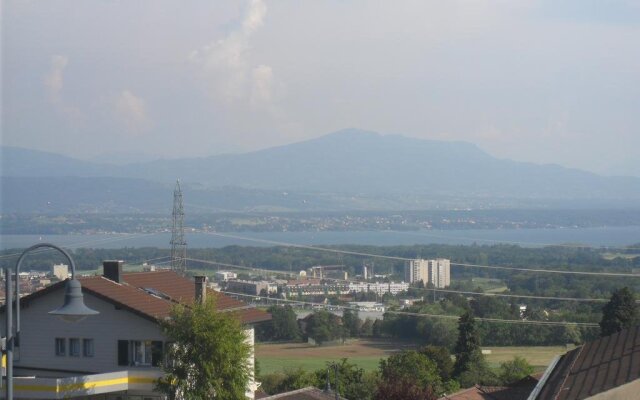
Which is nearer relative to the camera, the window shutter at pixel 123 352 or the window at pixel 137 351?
the window at pixel 137 351

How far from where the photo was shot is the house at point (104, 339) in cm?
2323

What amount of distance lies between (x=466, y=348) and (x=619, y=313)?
23.9ft

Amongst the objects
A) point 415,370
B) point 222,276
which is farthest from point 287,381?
point 222,276

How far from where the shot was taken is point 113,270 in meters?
26.0

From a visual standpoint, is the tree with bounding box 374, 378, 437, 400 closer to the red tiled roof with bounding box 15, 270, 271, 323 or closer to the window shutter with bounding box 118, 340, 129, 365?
the red tiled roof with bounding box 15, 270, 271, 323

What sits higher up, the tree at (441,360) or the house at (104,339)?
the house at (104,339)

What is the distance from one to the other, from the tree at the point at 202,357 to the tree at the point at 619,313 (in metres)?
31.8

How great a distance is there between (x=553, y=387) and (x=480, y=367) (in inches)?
1146

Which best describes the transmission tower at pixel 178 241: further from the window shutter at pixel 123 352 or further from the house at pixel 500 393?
the window shutter at pixel 123 352

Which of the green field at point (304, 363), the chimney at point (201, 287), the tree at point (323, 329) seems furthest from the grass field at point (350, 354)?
the chimney at point (201, 287)

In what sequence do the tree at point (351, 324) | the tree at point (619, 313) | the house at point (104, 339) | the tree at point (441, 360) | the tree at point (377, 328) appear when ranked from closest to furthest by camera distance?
the house at point (104, 339) → the tree at point (441, 360) → the tree at point (619, 313) → the tree at point (377, 328) → the tree at point (351, 324)

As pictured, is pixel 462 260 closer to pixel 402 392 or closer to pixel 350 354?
pixel 350 354

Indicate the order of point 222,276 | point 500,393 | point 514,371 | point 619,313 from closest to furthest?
1. point 500,393
2. point 514,371
3. point 619,313
4. point 222,276

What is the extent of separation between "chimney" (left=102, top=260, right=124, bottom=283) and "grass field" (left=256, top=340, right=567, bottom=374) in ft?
78.9
